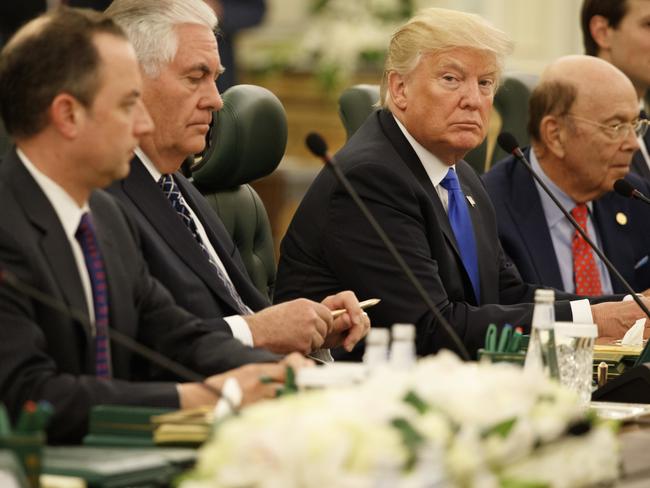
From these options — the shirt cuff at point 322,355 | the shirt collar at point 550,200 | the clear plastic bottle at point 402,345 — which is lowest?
the shirt cuff at point 322,355

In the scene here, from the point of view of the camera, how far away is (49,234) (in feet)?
7.93

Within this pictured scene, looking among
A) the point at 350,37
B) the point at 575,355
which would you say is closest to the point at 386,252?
the point at 575,355

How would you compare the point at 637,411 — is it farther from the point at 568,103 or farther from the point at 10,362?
the point at 568,103

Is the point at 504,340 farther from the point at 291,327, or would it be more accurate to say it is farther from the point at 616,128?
the point at 616,128

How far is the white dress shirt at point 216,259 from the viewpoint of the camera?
9.96 feet

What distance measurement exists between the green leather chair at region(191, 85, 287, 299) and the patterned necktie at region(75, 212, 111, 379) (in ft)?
4.83

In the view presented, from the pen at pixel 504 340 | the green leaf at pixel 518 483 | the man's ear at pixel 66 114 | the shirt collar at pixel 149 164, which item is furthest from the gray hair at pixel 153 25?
the green leaf at pixel 518 483

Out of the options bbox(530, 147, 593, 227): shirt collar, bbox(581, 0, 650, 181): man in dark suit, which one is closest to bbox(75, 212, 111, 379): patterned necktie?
bbox(530, 147, 593, 227): shirt collar

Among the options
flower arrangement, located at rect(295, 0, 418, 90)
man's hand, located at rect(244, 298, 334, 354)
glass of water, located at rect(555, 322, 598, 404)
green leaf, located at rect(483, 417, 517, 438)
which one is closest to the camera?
green leaf, located at rect(483, 417, 517, 438)

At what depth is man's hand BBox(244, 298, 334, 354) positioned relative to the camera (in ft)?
9.93

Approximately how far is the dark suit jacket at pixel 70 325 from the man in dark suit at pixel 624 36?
112 inches

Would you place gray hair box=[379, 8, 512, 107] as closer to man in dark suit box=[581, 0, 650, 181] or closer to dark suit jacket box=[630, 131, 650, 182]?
dark suit jacket box=[630, 131, 650, 182]

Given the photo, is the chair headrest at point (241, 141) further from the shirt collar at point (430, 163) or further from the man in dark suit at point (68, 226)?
the man in dark suit at point (68, 226)

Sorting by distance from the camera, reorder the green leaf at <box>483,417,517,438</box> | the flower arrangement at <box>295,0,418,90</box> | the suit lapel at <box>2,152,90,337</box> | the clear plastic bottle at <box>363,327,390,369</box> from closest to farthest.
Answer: the green leaf at <box>483,417,517,438</box>, the clear plastic bottle at <box>363,327,390,369</box>, the suit lapel at <box>2,152,90,337</box>, the flower arrangement at <box>295,0,418,90</box>
